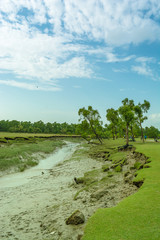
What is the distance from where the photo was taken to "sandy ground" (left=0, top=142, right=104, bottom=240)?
671cm

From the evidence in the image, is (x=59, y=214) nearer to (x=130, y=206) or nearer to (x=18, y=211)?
(x=18, y=211)

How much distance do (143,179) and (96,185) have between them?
354 centimetres

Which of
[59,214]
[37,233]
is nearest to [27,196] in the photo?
[59,214]

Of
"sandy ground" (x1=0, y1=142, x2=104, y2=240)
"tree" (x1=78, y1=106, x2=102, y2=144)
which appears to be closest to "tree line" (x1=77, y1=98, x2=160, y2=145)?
"tree" (x1=78, y1=106, x2=102, y2=144)

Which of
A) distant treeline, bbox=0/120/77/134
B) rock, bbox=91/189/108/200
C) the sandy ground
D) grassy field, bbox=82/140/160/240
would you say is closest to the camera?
grassy field, bbox=82/140/160/240

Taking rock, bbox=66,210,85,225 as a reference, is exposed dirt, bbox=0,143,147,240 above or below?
below

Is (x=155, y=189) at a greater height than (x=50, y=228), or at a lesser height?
greater

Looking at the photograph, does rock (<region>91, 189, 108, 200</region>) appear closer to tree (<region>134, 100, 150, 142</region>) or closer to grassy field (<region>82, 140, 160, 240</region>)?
grassy field (<region>82, 140, 160, 240</region>)

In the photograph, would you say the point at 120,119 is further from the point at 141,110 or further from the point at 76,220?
the point at 76,220

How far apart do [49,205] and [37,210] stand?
86cm

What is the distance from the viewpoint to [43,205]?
993cm

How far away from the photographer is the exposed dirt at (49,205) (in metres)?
6.77

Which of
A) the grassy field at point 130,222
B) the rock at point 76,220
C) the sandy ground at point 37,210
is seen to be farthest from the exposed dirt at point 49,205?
the grassy field at point 130,222

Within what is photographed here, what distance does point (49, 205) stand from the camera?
32.4 feet
